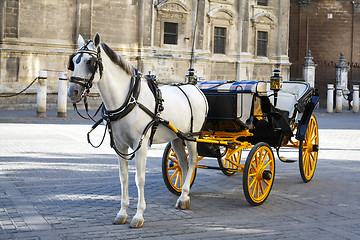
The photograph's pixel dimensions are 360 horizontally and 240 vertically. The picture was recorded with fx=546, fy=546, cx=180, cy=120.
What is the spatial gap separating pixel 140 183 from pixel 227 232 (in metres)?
1.15

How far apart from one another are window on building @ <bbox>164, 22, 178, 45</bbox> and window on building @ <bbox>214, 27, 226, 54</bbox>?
9.97ft

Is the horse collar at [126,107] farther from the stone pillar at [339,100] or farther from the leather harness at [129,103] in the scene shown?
the stone pillar at [339,100]

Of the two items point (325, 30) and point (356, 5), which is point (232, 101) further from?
point (356, 5)

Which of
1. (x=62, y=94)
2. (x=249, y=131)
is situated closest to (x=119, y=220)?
(x=249, y=131)

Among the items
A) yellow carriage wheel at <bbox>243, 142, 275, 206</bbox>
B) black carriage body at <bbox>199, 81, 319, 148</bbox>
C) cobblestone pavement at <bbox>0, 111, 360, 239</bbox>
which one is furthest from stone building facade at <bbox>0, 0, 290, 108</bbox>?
yellow carriage wheel at <bbox>243, 142, 275, 206</bbox>

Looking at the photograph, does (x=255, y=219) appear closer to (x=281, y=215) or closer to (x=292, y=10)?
(x=281, y=215)

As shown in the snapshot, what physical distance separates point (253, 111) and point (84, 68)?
296 cm

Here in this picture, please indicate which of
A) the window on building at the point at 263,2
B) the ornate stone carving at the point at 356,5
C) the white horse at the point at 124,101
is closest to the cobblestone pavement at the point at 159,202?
the white horse at the point at 124,101

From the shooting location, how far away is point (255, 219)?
6531 mm

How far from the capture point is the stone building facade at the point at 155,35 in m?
26.0

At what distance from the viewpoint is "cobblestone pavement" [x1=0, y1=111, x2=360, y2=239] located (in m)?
5.91

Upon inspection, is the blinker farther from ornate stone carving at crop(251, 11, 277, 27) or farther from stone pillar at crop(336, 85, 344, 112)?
ornate stone carving at crop(251, 11, 277, 27)

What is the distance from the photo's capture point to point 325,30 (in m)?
42.5

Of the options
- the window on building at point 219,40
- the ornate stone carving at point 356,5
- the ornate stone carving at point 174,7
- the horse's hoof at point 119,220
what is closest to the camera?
the horse's hoof at point 119,220
